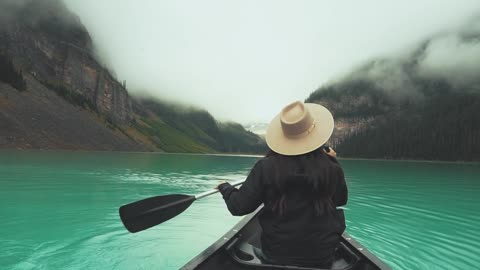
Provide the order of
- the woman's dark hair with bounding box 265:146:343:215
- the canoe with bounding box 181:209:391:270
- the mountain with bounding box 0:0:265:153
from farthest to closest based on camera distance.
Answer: the mountain with bounding box 0:0:265:153, the canoe with bounding box 181:209:391:270, the woman's dark hair with bounding box 265:146:343:215

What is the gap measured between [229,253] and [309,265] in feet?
5.44

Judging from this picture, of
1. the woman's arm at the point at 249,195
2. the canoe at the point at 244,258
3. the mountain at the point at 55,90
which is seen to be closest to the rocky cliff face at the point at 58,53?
the mountain at the point at 55,90

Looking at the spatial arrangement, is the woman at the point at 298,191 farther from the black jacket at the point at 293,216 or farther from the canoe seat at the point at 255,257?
the canoe seat at the point at 255,257

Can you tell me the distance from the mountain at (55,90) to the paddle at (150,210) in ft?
328

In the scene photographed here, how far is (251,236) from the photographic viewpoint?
7066 millimetres

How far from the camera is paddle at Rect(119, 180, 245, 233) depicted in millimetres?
6082

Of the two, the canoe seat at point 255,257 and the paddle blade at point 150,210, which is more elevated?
the paddle blade at point 150,210

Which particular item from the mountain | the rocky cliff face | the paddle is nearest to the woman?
the paddle

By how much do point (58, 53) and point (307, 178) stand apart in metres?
190

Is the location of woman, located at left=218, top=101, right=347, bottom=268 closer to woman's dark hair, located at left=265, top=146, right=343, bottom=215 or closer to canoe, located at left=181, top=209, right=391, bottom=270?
woman's dark hair, located at left=265, top=146, right=343, bottom=215

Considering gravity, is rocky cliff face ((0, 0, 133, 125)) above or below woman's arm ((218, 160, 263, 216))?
above

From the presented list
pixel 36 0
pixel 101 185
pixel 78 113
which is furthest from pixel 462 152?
pixel 36 0

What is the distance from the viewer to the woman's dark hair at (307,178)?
3793 mm

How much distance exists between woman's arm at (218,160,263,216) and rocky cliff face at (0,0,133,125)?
163344 mm
